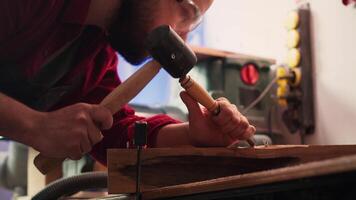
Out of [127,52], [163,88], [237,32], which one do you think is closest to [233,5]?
[237,32]

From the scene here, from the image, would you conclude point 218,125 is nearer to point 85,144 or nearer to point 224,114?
point 224,114

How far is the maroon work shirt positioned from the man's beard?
0.10 feet

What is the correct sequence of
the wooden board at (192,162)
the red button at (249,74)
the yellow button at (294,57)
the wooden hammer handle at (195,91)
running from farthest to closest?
the red button at (249,74)
the yellow button at (294,57)
the wooden hammer handle at (195,91)
the wooden board at (192,162)

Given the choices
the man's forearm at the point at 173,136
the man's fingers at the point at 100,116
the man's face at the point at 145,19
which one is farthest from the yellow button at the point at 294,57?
the man's fingers at the point at 100,116

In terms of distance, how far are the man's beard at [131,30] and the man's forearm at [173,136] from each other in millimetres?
181

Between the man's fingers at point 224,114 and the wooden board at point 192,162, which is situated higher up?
the man's fingers at point 224,114

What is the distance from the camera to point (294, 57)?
1539 mm

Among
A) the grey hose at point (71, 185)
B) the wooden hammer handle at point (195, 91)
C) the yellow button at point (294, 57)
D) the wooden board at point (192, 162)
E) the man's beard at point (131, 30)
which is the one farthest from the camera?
the yellow button at point (294, 57)

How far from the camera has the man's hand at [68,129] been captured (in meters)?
0.65

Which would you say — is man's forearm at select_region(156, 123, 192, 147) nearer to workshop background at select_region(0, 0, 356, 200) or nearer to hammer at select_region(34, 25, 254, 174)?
hammer at select_region(34, 25, 254, 174)

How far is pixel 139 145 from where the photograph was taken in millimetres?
577

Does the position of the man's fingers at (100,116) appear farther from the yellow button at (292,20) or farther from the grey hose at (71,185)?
the yellow button at (292,20)

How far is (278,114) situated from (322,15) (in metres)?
0.42

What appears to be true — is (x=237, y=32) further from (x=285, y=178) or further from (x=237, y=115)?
(x=285, y=178)
